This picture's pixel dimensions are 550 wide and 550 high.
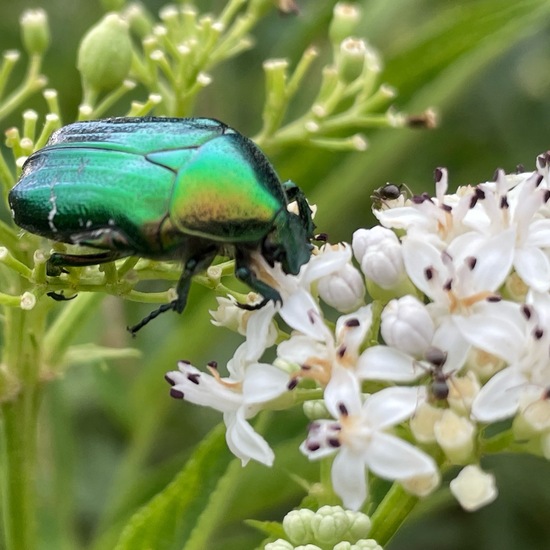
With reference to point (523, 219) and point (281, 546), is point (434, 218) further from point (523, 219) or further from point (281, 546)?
point (281, 546)

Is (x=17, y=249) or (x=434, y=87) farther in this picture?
(x=434, y=87)

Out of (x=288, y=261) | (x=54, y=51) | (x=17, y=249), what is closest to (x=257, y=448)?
(x=288, y=261)

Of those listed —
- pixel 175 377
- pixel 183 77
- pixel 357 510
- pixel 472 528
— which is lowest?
pixel 472 528

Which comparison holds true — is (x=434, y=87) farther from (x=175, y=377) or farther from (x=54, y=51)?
(x=54, y=51)

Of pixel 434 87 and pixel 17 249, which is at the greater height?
pixel 17 249

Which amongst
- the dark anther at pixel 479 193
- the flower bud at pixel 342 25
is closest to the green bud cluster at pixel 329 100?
the flower bud at pixel 342 25

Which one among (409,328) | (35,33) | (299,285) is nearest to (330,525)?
(409,328)

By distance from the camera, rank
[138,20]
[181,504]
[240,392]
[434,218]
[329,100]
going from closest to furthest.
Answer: [240,392], [434,218], [181,504], [329,100], [138,20]
